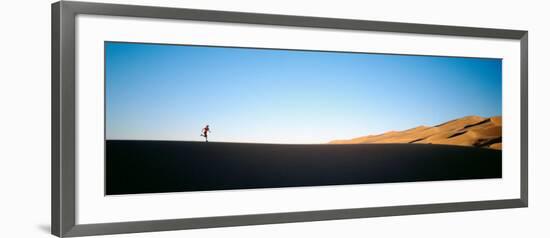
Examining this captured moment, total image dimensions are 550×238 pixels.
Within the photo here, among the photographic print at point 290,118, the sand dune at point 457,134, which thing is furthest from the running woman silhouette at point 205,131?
the sand dune at point 457,134

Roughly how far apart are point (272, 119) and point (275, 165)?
493mm

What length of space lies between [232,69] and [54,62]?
1.82 m

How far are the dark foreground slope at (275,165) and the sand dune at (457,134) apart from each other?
70 mm

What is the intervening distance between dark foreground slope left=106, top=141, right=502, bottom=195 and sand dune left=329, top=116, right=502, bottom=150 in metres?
0.07

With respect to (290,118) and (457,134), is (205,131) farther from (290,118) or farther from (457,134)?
(457,134)

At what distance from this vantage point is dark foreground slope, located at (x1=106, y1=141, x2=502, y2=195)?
7.29 m

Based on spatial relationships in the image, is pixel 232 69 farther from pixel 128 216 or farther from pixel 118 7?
pixel 128 216

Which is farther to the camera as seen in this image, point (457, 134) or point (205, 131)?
point (457, 134)

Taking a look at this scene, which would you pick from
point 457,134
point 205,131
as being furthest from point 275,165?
point 457,134

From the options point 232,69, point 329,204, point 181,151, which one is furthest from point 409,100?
point 181,151

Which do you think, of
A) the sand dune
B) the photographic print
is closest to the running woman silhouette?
the photographic print

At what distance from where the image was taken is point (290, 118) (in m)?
8.02

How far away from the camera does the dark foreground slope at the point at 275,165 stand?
7.29 m

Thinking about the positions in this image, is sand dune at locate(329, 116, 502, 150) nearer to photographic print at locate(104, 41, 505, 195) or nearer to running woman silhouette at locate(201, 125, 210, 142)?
photographic print at locate(104, 41, 505, 195)
